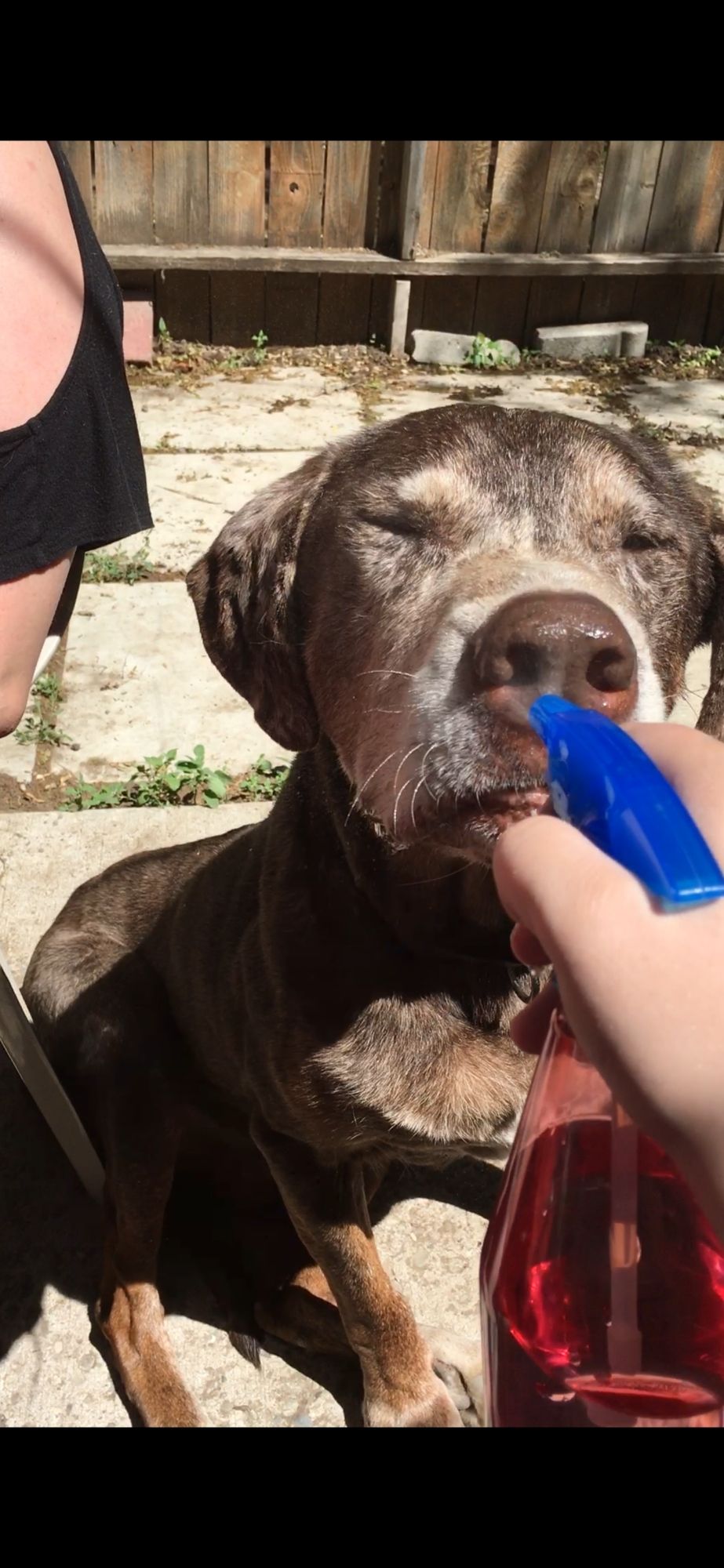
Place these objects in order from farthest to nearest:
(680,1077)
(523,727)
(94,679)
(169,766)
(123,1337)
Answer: (94,679) → (169,766) → (123,1337) → (523,727) → (680,1077)

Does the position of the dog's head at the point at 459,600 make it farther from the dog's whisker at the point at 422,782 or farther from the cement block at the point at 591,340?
the cement block at the point at 591,340

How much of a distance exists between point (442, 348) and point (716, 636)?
716 cm

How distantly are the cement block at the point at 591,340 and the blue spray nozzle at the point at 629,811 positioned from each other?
884cm

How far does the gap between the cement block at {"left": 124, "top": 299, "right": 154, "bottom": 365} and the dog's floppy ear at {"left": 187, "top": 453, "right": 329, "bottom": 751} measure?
251 inches

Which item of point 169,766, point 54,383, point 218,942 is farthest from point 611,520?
point 169,766

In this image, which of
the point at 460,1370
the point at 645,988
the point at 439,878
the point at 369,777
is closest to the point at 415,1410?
the point at 460,1370

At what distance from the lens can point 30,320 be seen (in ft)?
6.35

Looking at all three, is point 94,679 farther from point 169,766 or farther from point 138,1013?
point 138,1013

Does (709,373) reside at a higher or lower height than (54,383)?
lower

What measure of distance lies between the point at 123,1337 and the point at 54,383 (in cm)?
206

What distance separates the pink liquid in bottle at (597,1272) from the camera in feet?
4.20

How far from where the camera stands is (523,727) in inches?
67.6

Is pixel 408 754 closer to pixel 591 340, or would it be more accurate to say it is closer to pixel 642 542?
pixel 642 542

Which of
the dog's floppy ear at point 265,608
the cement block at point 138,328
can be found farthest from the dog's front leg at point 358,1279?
the cement block at point 138,328
